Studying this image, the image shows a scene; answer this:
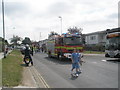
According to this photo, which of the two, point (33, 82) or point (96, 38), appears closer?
point (33, 82)

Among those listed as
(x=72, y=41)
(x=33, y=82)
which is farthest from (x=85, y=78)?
(x=72, y=41)

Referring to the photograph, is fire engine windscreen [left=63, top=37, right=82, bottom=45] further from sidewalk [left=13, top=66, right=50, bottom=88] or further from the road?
sidewalk [left=13, top=66, right=50, bottom=88]

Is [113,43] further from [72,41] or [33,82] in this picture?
[33,82]

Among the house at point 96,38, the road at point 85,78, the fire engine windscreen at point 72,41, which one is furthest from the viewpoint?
the house at point 96,38

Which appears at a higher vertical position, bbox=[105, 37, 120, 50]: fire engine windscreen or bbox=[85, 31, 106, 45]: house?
bbox=[85, 31, 106, 45]: house

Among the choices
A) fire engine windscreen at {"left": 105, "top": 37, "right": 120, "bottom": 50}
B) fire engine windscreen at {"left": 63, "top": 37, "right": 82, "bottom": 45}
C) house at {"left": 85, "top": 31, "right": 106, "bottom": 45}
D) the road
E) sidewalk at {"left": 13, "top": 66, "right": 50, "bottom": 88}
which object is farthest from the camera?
house at {"left": 85, "top": 31, "right": 106, "bottom": 45}

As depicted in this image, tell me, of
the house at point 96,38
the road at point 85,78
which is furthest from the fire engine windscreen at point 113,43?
the house at point 96,38

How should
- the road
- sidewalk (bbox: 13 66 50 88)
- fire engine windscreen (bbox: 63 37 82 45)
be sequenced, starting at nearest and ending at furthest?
sidewalk (bbox: 13 66 50 88), the road, fire engine windscreen (bbox: 63 37 82 45)

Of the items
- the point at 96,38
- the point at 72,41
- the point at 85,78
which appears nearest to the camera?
the point at 85,78

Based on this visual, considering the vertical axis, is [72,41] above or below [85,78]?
above

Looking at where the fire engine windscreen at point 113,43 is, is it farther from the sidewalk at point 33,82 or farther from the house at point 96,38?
the house at point 96,38

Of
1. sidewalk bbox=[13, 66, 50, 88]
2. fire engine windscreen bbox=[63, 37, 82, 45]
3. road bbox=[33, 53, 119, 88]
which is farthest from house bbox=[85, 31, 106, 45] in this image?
sidewalk bbox=[13, 66, 50, 88]

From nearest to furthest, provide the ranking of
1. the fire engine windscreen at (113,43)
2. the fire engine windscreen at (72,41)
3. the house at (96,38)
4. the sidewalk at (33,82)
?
the sidewalk at (33,82), the fire engine windscreen at (113,43), the fire engine windscreen at (72,41), the house at (96,38)

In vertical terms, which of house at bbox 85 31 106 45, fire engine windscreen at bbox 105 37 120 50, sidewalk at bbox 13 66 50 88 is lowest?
sidewalk at bbox 13 66 50 88
